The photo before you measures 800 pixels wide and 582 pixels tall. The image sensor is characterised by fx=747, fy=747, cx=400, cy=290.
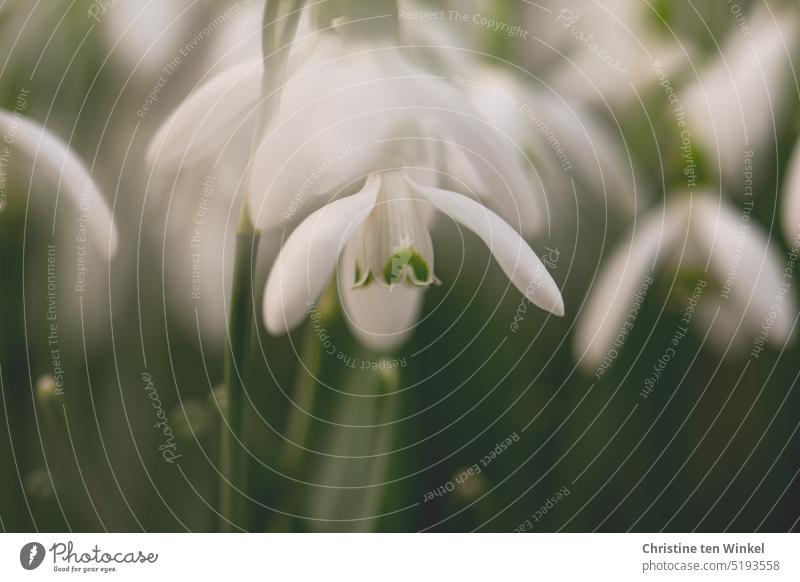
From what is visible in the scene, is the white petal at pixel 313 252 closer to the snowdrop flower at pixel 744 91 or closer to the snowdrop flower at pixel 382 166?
the snowdrop flower at pixel 382 166

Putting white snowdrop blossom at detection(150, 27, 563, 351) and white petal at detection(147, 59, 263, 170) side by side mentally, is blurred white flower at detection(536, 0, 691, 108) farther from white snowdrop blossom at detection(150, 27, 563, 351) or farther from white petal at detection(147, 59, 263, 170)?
white petal at detection(147, 59, 263, 170)

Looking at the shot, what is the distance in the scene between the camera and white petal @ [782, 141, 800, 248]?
1.84 ft

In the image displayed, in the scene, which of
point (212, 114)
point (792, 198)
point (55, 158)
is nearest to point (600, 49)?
point (792, 198)

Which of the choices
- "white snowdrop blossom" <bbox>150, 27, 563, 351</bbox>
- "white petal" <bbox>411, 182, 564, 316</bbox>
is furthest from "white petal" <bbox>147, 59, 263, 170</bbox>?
"white petal" <bbox>411, 182, 564, 316</bbox>

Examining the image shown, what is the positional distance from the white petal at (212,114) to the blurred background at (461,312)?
0.01m

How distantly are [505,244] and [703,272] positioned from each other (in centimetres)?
16

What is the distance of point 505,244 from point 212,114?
23 centimetres

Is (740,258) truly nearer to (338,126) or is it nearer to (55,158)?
(338,126)

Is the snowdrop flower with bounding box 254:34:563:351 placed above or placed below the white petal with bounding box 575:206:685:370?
above

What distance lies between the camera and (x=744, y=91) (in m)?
0.56

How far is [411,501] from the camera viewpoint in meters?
0.57

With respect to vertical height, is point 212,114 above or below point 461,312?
above

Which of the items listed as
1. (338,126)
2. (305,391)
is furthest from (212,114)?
(305,391)

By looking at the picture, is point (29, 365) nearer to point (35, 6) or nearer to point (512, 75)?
point (35, 6)
